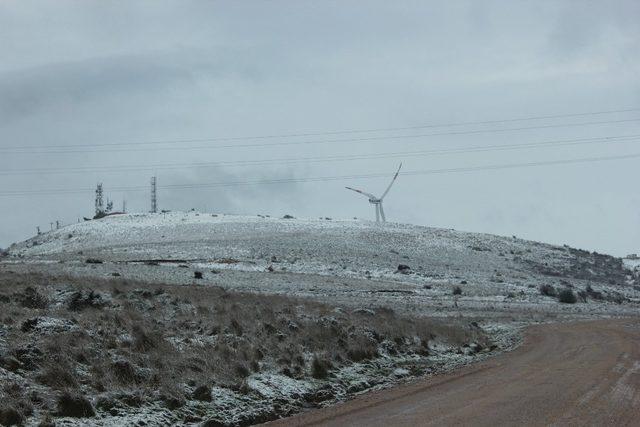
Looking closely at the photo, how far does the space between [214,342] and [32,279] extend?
44.4 ft

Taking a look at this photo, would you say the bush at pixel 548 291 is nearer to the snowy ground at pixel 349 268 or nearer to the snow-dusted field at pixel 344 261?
the snowy ground at pixel 349 268

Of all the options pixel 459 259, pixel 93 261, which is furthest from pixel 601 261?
pixel 93 261

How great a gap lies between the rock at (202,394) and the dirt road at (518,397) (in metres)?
1.53

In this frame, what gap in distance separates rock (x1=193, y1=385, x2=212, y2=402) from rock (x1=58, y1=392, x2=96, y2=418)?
2.21 meters

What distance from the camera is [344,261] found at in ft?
232

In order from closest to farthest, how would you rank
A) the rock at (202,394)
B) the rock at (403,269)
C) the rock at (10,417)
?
the rock at (10,417)
the rock at (202,394)
the rock at (403,269)

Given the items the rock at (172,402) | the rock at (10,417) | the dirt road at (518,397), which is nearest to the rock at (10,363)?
the rock at (10,417)

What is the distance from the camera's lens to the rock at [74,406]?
1042 cm

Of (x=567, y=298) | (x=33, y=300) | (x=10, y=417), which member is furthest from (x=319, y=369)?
(x=567, y=298)

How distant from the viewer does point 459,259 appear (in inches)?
3162

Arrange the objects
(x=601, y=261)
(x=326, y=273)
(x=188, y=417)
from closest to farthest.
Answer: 1. (x=188, y=417)
2. (x=326, y=273)
3. (x=601, y=261)

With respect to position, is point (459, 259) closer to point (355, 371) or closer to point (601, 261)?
point (601, 261)

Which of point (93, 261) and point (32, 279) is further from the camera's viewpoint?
point (93, 261)

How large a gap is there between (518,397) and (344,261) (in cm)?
5729
